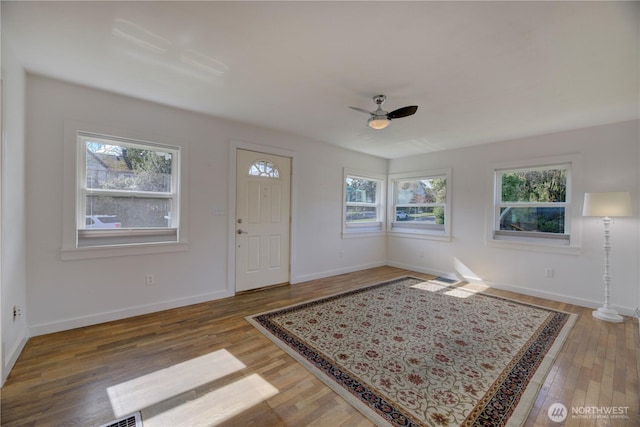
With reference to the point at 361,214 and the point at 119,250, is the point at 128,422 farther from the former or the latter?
the point at 361,214

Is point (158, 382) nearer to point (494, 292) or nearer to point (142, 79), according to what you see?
point (142, 79)

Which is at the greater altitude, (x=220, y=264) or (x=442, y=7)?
(x=442, y=7)

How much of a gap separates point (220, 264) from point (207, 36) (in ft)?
9.13

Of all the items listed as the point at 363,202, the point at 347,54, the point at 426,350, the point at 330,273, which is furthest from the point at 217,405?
the point at 363,202

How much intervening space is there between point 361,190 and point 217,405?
4.65 m

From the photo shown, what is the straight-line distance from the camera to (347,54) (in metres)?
2.12

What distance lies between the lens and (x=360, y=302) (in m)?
3.67

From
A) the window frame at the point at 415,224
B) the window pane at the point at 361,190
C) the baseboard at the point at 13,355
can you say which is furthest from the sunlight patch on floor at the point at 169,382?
the window frame at the point at 415,224

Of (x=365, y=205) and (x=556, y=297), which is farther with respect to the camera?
(x=365, y=205)

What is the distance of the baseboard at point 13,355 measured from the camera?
1.95 m

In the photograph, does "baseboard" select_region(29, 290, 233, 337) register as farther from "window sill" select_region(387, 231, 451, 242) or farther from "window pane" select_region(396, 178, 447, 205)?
"window pane" select_region(396, 178, 447, 205)

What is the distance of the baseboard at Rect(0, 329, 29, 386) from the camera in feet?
6.39

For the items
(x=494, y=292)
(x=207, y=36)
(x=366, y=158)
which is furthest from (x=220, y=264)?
(x=494, y=292)

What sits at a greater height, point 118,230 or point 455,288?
point 118,230
